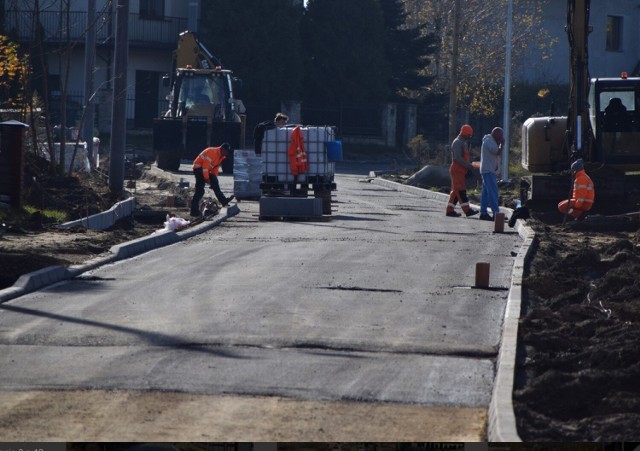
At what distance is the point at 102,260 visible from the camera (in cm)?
1609

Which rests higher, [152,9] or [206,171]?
[152,9]

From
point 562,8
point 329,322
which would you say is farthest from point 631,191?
point 562,8

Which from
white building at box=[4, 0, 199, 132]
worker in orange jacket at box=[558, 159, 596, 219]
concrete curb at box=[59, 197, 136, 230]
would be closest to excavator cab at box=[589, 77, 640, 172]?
worker in orange jacket at box=[558, 159, 596, 219]

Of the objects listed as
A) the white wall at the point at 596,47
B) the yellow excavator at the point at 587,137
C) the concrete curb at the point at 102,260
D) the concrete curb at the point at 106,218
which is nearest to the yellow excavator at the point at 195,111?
the yellow excavator at the point at 587,137

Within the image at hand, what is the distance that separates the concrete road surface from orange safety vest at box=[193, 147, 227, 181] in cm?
647

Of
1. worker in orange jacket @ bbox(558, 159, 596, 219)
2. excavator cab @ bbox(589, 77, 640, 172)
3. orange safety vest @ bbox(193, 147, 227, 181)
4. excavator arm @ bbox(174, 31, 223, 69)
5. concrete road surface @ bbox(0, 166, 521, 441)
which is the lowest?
concrete road surface @ bbox(0, 166, 521, 441)

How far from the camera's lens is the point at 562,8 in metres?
63.4

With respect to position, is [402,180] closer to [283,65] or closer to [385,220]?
[385,220]

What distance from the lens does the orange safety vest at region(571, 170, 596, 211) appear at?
2236 centimetres

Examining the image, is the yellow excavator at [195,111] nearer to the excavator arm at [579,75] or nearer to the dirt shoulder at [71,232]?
the dirt shoulder at [71,232]

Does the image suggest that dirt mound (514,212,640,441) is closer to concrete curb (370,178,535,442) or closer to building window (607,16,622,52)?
concrete curb (370,178,535,442)

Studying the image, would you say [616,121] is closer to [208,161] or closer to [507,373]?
[208,161]

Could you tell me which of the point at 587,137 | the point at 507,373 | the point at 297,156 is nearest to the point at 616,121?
the point at 587,137

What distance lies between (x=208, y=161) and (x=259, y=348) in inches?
565
